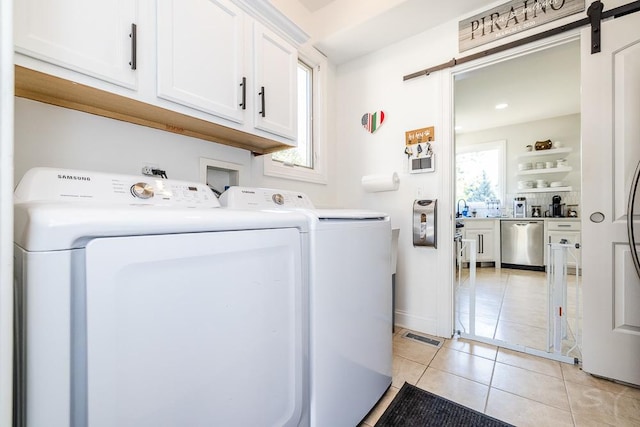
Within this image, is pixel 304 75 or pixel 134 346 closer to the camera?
pixel 134 346

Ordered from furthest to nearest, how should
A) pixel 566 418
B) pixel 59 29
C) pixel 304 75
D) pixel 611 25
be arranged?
pixel 304 75, pixel 611 25, pixel 566 418, pixel 59 29

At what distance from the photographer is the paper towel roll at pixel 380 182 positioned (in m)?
2.30

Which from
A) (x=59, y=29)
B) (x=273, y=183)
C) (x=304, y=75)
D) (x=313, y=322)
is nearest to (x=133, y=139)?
(x=59, y=29)

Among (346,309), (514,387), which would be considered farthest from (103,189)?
(514,387)

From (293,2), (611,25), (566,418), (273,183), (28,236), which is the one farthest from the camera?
(293,2)

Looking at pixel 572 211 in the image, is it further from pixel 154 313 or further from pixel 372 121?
pixel 154 313

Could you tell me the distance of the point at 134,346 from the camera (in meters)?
0.55

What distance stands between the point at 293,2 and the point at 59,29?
1983 mm

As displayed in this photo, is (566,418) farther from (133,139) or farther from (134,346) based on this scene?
(133,139)

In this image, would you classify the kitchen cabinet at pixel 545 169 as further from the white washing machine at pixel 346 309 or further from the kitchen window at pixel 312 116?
the white washing machine at pixel 346 309

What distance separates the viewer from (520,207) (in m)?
4.83

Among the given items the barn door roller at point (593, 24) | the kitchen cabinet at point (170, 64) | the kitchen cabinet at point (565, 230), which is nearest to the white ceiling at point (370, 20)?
the barn door roller at point (593, 24)

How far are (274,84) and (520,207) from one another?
519cm

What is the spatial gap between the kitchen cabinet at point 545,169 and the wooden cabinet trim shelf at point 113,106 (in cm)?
522
